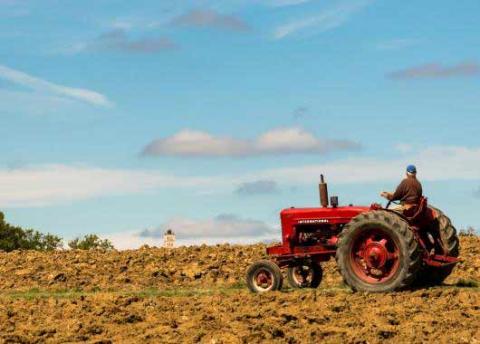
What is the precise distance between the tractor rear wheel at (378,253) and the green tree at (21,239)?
116 ft

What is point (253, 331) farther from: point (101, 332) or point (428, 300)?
point (428, 300)

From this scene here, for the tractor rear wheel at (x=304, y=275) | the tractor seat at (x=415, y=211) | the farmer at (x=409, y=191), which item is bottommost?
the tractor rear wheel at (x=304, y=275)

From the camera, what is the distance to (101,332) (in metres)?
10.5

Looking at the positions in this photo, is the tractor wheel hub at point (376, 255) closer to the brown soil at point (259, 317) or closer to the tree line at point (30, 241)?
the brown soil at point (259, 317)

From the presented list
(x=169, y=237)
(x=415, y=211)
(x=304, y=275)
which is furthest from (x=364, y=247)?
(x=169, y=237)

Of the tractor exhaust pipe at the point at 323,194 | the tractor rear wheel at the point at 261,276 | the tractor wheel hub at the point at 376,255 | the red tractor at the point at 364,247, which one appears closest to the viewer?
the red tractor at the point at 364,247

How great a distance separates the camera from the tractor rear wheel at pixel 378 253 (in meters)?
12.8

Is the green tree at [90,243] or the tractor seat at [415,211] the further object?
the green tree at [90,243]

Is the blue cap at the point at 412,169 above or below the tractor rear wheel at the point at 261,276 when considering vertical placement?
above

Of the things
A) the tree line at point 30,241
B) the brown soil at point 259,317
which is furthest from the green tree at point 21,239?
the brown soil at point 259,317

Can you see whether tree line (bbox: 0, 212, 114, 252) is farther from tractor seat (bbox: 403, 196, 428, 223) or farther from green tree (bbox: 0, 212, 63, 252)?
tractor seat (bbox: 403, 196, 428, 223)

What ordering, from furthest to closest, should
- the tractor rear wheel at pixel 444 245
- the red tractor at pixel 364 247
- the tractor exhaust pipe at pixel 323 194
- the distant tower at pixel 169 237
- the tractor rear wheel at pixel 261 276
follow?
the distant tower at pixel 169 237, the tractor exhaust pipe at pixel 323 194, the tractor rear wheel at pixel 261 276, the tractor rear wheel at pixel 444 245, the red tractor at pixel 364 247

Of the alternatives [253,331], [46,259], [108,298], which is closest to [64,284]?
[46,259]

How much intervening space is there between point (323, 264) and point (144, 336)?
10.3 metres
